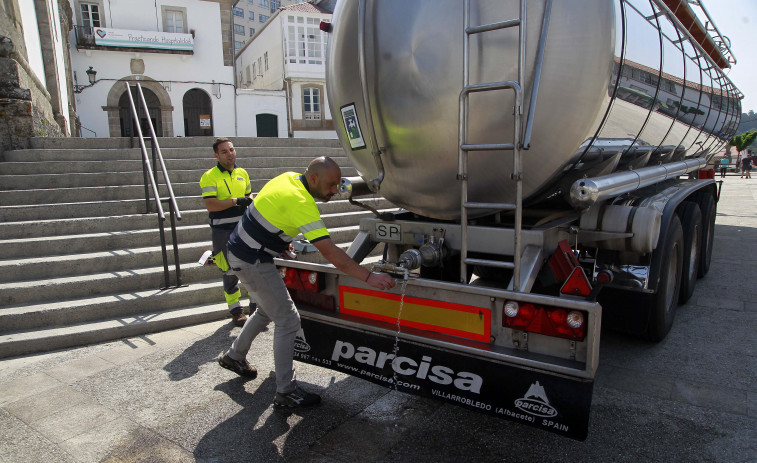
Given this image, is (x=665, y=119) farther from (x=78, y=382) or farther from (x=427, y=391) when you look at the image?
(x=78, y=382)

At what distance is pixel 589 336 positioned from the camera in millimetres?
2170

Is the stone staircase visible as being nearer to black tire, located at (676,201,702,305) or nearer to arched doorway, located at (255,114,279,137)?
black tire, located at (676,201,702,305)

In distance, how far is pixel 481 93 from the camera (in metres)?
2.52

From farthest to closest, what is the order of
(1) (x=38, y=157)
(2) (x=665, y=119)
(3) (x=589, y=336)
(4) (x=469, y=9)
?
(1) (x=38, y=157) → (2) (x=665, y=119) → (4) (x=469, y=9) → (3) (x=589, y=336)

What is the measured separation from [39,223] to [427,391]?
5.23 metres

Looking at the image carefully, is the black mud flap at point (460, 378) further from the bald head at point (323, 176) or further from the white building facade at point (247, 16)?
the white building facade at point (247, 16)

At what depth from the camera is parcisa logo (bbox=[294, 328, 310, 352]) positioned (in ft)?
10.6

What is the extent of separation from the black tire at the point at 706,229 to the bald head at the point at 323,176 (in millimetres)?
4607

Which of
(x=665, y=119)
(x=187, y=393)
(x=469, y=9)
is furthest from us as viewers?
(x=665, y=119)

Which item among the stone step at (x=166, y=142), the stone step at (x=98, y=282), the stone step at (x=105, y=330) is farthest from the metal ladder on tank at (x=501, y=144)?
the stone step at (x=166, y=142)

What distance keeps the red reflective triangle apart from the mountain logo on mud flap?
0.47 metres

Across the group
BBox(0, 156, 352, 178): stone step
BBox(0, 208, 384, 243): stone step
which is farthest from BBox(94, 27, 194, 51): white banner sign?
BBox(0, 208, 384, 243): stone step

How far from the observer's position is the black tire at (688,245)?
15.4 feet

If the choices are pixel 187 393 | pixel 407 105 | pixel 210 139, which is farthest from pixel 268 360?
pixel 210 139
